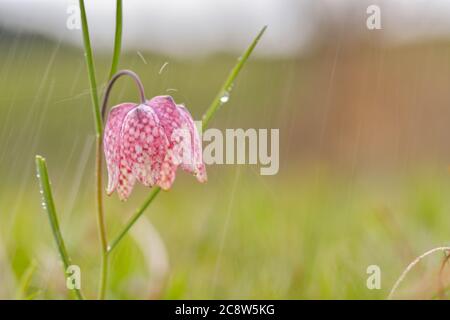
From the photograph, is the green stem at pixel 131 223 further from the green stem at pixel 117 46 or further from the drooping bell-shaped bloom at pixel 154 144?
the green stem at pixel 117 46

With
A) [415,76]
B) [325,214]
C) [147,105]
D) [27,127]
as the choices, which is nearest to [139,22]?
[27,127]

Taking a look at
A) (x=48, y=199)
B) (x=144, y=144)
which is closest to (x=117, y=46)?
(x=144, y=144)

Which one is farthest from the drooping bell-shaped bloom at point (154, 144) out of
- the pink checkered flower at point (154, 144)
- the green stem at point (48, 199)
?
the green stem at point (48, 199)

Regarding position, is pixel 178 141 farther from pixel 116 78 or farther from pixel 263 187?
pixel 263 187

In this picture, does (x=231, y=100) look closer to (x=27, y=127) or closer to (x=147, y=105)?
(x=27, y=127)

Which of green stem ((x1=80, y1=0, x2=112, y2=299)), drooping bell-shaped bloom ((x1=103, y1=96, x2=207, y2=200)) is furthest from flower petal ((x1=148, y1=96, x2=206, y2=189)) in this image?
green stem ((x1=80, y1=0, x2=112, y2=299))

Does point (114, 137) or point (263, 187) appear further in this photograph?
point (263, 187)
